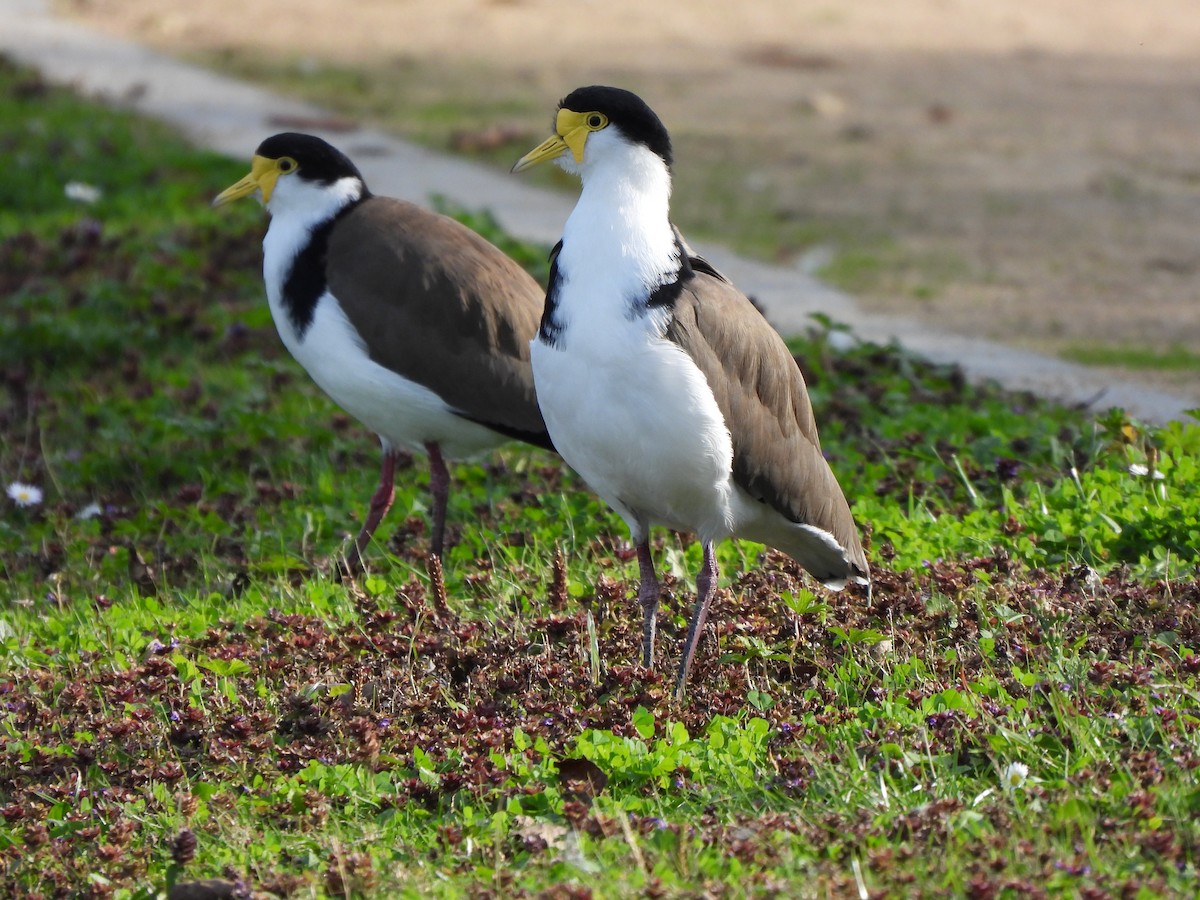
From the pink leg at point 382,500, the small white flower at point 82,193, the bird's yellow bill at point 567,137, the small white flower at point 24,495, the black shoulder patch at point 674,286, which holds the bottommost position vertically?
the small white flower at point 24,495

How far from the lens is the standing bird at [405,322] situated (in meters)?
5.34

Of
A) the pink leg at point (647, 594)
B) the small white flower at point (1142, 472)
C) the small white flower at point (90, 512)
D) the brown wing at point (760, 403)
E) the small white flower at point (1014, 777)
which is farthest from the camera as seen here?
the small white flower at point (90, 512)

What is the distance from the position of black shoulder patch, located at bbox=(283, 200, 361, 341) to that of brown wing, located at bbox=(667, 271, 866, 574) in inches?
Answer: 62.5

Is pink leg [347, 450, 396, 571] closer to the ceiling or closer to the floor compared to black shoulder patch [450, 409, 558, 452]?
closer to the floor

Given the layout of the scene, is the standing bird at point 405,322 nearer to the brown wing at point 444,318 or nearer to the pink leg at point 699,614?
the brown wing at point 444,318

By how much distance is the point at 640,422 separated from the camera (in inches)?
161

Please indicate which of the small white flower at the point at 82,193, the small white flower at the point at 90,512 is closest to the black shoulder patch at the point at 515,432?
the small white flower at the point at 90,512

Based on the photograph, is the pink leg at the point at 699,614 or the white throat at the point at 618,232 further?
the pink leg at the point at 699,614

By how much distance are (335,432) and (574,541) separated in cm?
171

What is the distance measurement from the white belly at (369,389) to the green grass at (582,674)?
0.33 m

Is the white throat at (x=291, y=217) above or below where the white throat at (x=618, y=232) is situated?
below

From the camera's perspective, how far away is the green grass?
3406mm

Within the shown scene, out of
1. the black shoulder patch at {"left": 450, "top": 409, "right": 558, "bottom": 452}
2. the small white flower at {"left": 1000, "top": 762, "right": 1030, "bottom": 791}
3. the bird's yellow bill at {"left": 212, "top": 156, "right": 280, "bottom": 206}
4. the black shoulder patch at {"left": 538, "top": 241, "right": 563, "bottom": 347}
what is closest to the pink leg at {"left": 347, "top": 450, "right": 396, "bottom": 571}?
the black shoulder patch at {"left": 450, "top": 409, "right": 558, "bottom": 452}

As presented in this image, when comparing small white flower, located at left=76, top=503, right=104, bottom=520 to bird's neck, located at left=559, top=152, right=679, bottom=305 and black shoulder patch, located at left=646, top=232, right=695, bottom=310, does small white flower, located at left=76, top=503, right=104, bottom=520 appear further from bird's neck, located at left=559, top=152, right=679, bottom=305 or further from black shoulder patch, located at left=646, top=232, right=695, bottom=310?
black shoulder patch, located at left=646, top=232, right=695, bottom=310
